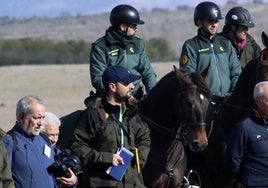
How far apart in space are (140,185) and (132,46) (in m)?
3.18

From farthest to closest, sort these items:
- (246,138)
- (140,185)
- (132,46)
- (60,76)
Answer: (60,76)
(132,46)
(140,185)
(246,138)

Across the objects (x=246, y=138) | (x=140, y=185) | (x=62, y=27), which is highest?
(x=246, y=138)

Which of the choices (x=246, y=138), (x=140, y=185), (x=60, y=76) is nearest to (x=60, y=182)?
(x=140, y=185)

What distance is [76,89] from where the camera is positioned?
1575 inches

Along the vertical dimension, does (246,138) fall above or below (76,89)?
above

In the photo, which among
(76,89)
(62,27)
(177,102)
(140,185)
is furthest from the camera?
(62,27)

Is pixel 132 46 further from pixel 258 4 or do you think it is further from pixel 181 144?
pixel 258 4

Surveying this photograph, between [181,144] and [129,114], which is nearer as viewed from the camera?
[129,114]

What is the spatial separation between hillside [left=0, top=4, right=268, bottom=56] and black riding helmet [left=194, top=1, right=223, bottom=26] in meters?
79.7

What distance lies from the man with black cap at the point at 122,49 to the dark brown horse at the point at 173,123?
88cm

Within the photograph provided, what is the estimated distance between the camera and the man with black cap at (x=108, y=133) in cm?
1038

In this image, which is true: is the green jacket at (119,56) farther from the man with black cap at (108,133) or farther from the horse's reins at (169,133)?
the man with black cap at (108,133)

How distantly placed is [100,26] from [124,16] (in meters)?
109

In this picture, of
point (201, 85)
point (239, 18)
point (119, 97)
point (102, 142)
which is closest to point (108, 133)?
point (102, 142)
